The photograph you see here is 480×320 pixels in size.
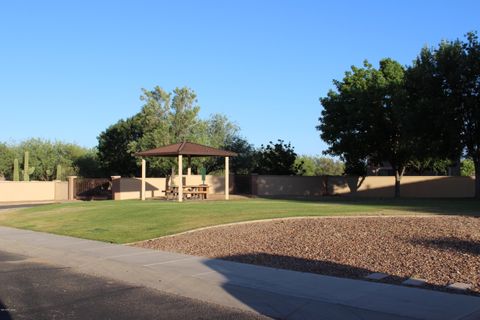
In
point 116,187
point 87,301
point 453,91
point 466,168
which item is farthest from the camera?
point 466,168

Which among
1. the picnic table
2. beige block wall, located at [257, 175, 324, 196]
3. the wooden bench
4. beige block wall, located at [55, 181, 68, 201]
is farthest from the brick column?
beige block wall, located at [257, 175, 324, 196]

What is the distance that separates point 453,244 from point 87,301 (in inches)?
282

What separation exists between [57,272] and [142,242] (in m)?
3.90

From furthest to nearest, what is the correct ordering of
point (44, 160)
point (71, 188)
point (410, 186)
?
1. point (44, 160)
2. point (71, 188)
3. point (410, 186)

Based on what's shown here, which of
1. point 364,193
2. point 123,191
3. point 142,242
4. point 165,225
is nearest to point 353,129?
point 364,193

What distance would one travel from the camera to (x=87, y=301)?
330 inches

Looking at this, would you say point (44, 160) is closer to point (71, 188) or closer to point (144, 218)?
point (71, 188)

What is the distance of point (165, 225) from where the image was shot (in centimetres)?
1759

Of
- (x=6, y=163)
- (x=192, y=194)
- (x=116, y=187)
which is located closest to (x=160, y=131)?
(x=116, y=187)

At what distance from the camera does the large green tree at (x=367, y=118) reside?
37562 millimetres

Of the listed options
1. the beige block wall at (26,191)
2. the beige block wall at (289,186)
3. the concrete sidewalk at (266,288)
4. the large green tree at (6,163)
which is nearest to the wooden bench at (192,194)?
the beige block wall at (289,186)

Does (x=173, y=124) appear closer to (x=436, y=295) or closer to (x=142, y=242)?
(x=142, y=242)

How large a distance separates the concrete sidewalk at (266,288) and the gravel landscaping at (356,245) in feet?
2.18

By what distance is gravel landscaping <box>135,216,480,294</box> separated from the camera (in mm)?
9703
